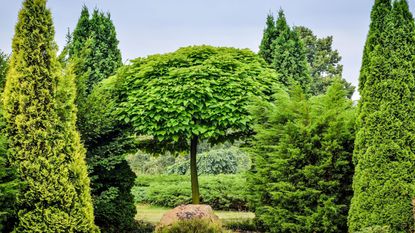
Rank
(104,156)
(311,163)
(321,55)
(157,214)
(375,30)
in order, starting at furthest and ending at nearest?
(321,55) < (157,214) < (104,156) < (311,163) < (375,30)

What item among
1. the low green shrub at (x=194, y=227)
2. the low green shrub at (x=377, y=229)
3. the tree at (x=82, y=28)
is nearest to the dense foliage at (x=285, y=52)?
the tree at (x=82, y=28)

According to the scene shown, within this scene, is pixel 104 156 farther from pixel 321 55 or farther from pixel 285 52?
pixel 321 55

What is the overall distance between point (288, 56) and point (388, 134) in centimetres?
496

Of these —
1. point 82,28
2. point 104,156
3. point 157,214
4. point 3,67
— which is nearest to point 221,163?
point 157,214

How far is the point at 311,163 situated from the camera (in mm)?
7898

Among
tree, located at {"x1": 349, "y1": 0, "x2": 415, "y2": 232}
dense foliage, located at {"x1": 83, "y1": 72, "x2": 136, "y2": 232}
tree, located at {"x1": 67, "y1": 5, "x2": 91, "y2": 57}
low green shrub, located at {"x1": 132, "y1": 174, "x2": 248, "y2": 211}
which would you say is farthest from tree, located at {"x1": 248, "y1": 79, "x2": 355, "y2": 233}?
tree, located at {"x1": 67, "y1": 5, "x2": 91, "y2": 57}

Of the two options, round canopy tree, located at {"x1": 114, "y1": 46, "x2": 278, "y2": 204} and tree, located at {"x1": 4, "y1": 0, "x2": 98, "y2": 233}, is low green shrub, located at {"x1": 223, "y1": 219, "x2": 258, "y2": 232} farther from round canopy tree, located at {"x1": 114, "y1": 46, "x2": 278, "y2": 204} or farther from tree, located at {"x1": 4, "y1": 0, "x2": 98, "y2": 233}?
tree, located at {"x1": 4, "y1": 0, "x2": 98, "y2": 233}

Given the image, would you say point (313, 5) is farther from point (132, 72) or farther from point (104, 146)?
point (104, 146)

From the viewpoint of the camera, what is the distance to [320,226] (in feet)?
24.6

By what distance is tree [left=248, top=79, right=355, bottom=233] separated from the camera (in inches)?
297

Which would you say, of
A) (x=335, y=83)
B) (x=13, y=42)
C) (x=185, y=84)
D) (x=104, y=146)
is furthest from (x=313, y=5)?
(x=13, y=42)

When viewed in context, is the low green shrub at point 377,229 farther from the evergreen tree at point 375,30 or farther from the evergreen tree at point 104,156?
the evergreen tree at point 104,156

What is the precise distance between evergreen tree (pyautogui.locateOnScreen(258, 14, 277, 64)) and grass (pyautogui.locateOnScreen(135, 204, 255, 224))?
14.0 ft

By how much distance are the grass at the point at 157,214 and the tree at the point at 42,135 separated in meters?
5.17
